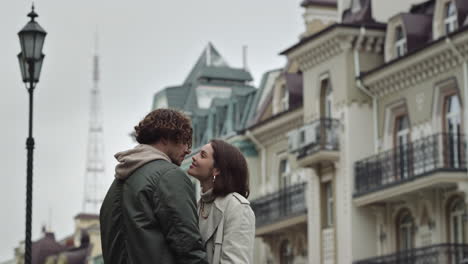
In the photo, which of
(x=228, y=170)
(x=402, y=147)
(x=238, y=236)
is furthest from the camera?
(x=402, y=147)

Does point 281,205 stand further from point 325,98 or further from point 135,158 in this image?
point 135,158

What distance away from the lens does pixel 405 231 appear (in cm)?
3412

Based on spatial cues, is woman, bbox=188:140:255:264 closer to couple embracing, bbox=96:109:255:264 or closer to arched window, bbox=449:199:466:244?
couple embracing, bbox=96:109:255:264

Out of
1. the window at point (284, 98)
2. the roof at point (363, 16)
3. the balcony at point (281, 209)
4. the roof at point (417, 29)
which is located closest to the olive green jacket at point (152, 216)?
the roof at point (417, 29)

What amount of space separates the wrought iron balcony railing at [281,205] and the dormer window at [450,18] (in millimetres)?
8032

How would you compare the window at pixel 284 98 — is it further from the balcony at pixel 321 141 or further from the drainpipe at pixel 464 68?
the drainpipe at pixel 464 68

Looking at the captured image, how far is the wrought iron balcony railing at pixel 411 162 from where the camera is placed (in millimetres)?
30812

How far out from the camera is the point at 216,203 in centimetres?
742

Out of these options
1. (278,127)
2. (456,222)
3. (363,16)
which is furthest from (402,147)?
(278,127)

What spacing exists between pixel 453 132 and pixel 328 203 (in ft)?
20.7

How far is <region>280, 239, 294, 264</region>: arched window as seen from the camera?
41250 mm

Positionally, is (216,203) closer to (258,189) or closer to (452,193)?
(452,193)

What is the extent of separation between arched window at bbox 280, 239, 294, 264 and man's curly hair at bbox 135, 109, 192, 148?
34.0 meters

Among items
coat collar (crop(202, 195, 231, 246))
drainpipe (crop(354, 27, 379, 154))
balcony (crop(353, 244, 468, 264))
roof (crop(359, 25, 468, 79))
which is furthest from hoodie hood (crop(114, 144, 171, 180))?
drainpipe (crop(354, 27, 379, 154))
